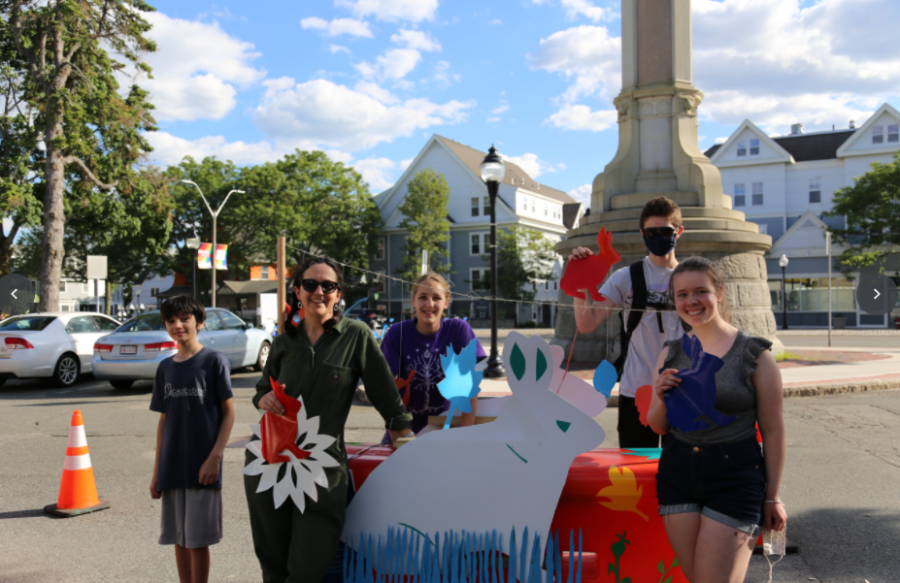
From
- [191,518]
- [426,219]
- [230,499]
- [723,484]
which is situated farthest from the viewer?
[426,219]

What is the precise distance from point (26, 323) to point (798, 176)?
150 feet

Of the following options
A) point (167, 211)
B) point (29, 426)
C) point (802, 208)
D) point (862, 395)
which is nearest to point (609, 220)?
point (862, 395)

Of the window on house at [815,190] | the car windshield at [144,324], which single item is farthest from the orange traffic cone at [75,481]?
the window on house at [815,190]

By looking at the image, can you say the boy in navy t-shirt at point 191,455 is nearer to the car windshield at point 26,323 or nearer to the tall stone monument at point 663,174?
the tall stone monument at point 663,174

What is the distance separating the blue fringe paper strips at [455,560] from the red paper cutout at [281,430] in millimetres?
514

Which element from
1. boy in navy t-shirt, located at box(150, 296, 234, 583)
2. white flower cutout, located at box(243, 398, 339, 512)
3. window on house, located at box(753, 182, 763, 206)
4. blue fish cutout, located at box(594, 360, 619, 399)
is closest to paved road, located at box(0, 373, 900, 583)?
boy in navy t-shirt, located at box(150, 296, 234, 583)

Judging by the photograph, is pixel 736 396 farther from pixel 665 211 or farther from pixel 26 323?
pixel 26 323

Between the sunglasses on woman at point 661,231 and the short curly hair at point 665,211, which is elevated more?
the short curly hair at point 665,211

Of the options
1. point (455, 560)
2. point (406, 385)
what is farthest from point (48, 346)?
point (455, 560)

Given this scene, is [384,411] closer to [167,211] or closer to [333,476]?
[333,476]

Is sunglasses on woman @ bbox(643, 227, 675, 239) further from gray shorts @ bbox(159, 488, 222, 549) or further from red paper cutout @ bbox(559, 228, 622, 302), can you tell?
gray shorts @ bbox(159, 488, 222, 549)

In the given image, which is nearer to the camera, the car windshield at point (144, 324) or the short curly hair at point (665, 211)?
the short curly hair at point (665, 211)

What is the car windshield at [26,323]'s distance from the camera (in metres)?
12.0

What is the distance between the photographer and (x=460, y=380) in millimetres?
2914
